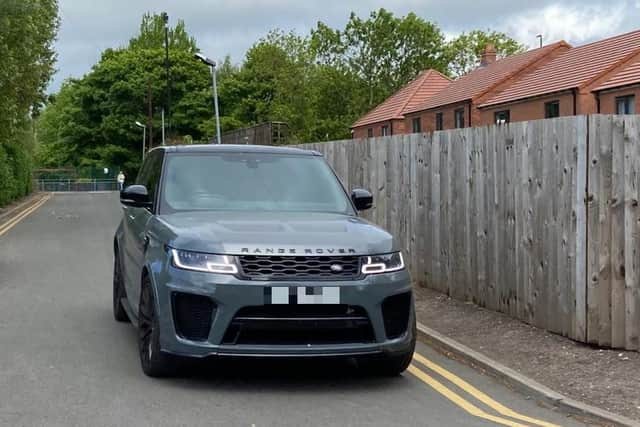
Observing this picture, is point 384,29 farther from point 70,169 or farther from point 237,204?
point 237,204

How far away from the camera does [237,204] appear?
23.2ft

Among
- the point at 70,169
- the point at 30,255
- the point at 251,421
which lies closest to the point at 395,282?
the point at 251,421

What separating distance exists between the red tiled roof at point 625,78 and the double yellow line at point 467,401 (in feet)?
85.9

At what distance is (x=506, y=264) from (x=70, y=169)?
253 feet

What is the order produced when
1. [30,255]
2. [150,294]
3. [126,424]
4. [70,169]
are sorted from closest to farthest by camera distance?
1. [126,424]
2. [150,294]
3. [30,255]
4. [70,169]

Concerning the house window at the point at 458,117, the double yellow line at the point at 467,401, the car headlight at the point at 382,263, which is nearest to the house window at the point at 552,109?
the house window at the point at 458,117

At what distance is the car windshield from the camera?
7.12 m

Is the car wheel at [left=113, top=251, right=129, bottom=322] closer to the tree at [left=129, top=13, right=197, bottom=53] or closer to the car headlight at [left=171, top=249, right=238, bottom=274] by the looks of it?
the car headlight at [left=171, top=249, right=238, bottom=274]

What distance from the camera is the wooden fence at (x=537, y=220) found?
23.8ft

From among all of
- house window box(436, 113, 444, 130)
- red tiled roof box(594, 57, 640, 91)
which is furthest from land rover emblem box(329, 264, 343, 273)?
house window box(436, 113, 444, 130)

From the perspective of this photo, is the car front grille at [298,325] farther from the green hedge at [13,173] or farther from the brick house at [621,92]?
the green hedge at [13,173]

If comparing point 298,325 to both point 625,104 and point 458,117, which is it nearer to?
point 625,104

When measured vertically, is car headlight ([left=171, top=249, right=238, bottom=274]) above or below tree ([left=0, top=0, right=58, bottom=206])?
below

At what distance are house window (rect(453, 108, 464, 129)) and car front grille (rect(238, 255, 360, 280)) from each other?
41.4m
